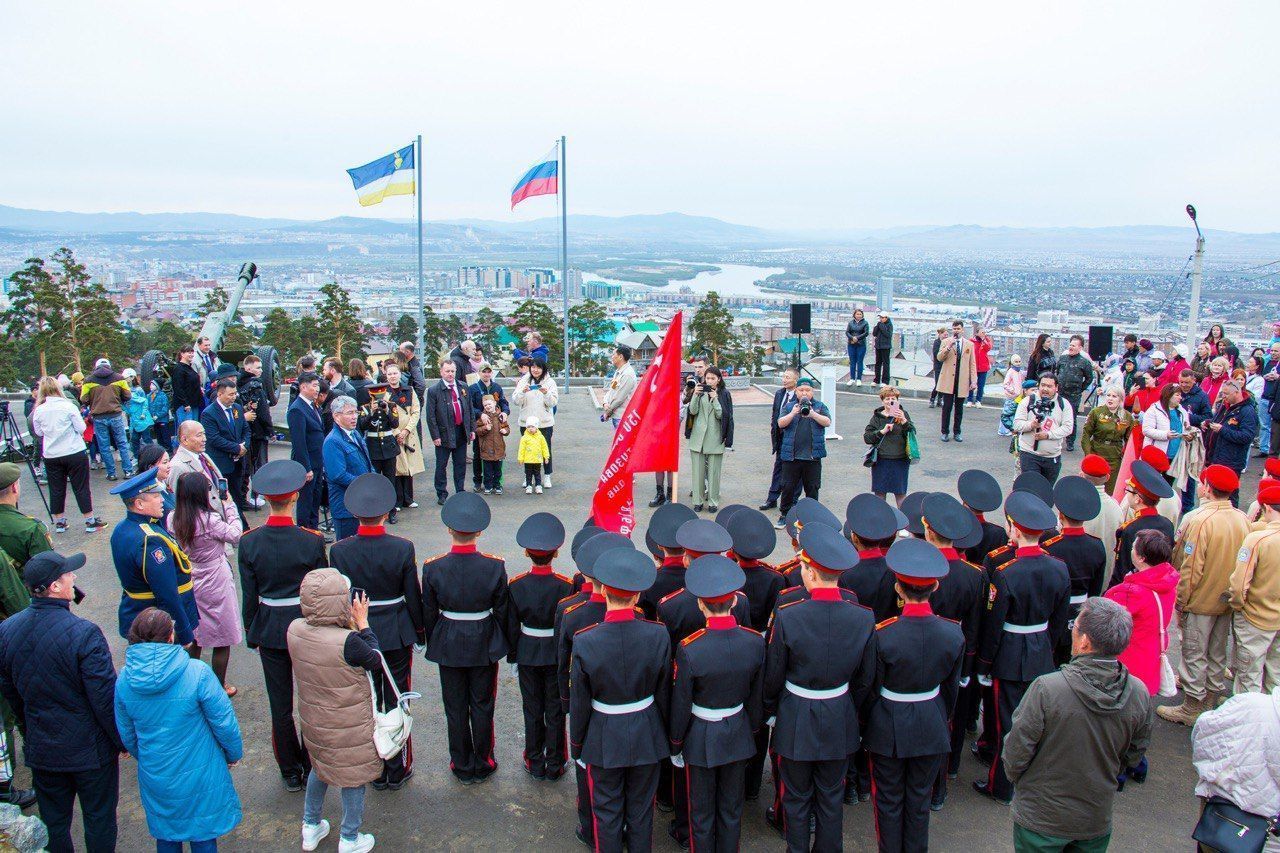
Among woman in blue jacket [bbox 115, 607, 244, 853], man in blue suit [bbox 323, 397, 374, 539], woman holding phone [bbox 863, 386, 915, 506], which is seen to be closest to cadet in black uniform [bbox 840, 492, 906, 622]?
woman in blue jacket [bbox 115, 607, 244, 853]

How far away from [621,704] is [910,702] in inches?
61.0

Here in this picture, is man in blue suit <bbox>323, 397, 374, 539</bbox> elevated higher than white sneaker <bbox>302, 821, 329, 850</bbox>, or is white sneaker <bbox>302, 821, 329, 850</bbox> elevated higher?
man in blue suit <bbox>323, 397, 374, 539</bbox>

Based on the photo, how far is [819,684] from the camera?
4.25 metres

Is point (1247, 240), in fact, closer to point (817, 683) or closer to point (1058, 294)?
point (1058, 294)

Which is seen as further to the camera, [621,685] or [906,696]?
[906,696]

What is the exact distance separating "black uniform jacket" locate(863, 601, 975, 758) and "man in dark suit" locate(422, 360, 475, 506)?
283 inches

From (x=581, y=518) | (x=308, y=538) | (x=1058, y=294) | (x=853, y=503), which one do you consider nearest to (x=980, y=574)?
(x=853, y=503)

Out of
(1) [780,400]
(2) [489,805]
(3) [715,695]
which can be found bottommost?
(2) [489,805]

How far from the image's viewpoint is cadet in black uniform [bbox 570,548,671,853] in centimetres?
408

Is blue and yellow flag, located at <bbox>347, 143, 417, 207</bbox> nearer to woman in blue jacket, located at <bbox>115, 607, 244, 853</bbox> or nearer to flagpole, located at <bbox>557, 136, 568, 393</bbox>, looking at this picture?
flagpole, located at <bbox>557, 136, 568, 393</bbox>

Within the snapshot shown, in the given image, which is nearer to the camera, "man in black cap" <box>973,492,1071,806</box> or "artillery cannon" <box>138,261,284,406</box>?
"man in black cap" <box>973,492,1071,806</box>

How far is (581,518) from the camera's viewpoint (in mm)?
10570

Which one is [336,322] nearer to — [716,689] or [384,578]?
[384,578]

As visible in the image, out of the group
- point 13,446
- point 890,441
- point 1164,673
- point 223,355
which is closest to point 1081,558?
point 1164,673
